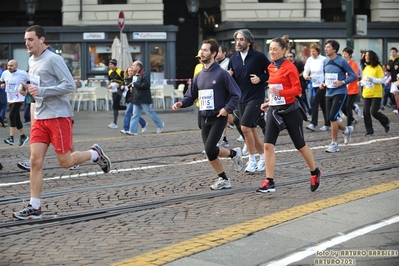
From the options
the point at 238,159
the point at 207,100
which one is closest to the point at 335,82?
the point at 238,159

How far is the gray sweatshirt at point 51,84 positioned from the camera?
8.53 m

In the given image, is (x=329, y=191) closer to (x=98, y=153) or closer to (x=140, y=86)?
(x=98, y=153)

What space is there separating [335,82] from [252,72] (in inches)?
116

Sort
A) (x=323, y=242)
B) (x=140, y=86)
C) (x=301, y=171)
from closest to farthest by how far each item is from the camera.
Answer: (x=323, y=242), (x=301, y=171), (x=140, y=86)

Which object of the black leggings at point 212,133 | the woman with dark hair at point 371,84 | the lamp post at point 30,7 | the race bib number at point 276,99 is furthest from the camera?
the lamp post at point 30,7

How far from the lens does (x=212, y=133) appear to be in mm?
10070

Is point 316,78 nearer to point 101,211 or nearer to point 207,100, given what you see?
point 207,100

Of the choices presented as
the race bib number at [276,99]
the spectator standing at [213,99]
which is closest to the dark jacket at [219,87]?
the spectator standing at [213,99]

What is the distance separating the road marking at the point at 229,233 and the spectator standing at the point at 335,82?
4.48 metres

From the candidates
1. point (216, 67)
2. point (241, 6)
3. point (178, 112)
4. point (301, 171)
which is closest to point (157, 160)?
point (301, 171)

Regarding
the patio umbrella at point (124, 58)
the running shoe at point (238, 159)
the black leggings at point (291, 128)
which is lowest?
the running shoe at point (238, 159)

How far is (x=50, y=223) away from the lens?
829 cm

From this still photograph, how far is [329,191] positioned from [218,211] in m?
1.81

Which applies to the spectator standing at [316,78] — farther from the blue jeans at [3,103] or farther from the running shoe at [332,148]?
the blue jeans at [3,103]
